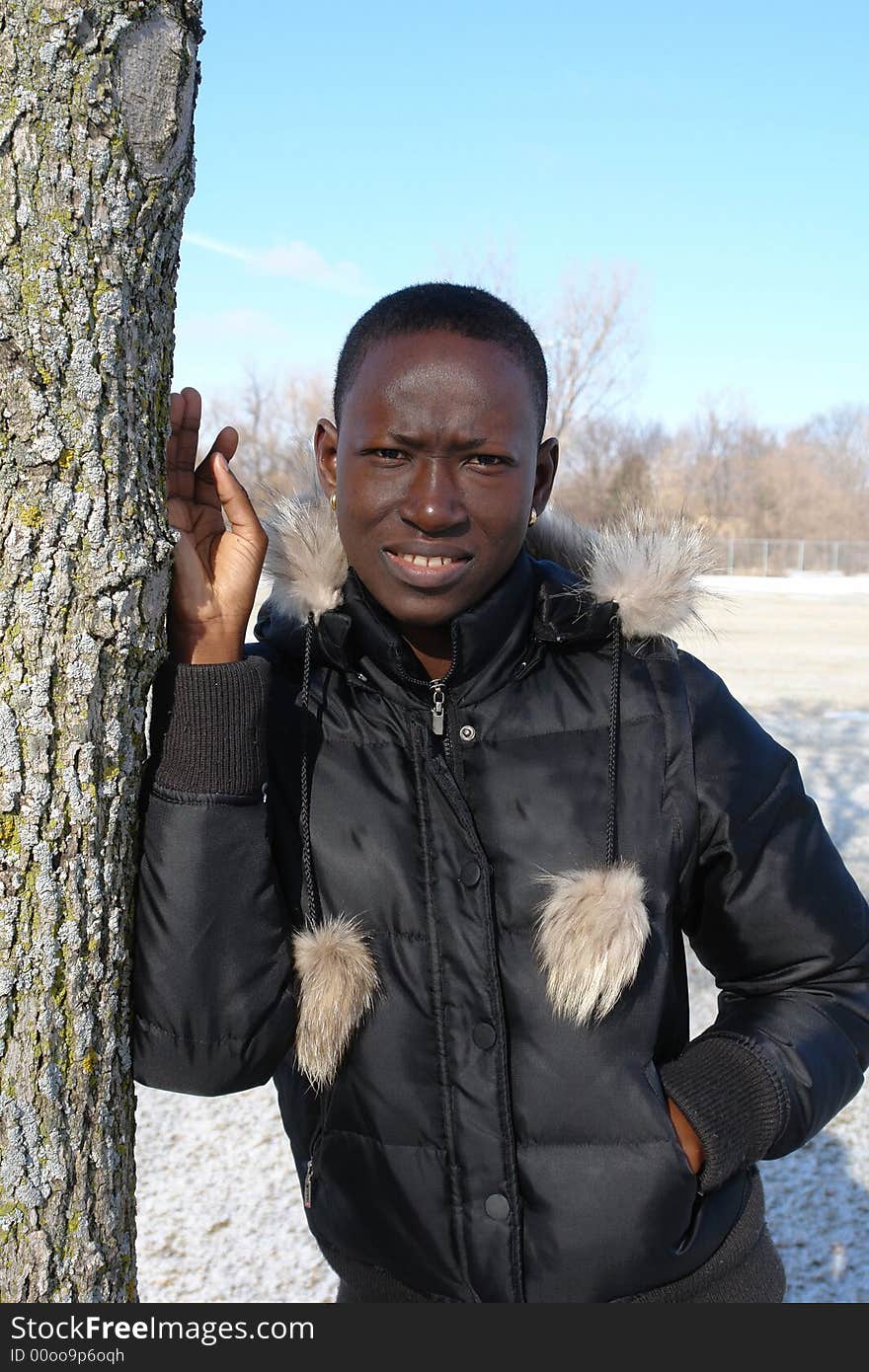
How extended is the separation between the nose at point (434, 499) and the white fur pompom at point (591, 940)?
60cm

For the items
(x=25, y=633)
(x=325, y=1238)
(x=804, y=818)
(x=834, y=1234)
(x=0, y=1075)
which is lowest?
(x=834, y=1234)

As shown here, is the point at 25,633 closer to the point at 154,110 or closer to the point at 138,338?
Result: the point at 138,338

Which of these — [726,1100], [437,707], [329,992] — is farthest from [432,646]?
[726,1100]

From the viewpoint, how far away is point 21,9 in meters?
1.45

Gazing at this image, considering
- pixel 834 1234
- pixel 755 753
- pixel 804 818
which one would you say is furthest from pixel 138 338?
pixel 834 1234

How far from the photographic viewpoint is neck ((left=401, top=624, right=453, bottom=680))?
6.22ft

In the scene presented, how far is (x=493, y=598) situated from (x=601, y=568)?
0.26 meters

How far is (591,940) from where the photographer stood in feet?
5.56

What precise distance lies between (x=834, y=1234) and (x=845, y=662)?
13915mm

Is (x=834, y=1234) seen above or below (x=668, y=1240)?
below

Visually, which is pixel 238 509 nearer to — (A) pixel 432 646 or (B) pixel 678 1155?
(A) pixel 432 646

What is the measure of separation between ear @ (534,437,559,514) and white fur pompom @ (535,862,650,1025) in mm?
704

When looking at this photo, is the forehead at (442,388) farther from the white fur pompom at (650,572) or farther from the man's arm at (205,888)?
the man's arm at (205,888)

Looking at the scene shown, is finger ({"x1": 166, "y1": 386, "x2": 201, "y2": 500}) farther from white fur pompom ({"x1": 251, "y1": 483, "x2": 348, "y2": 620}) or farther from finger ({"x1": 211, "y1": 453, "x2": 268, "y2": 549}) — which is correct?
white fur pompom ({"x1": 251, "y1": 483, "x2": 348, "y2": 620})
